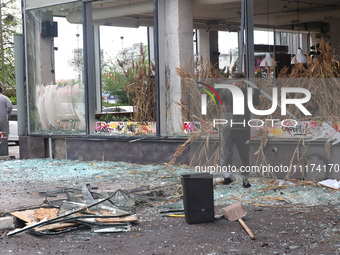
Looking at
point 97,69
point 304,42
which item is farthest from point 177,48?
point 304,42

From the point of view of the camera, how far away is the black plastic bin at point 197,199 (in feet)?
22.9

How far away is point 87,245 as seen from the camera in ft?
20.2

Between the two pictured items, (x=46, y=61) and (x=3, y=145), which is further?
(x=3, y=145)

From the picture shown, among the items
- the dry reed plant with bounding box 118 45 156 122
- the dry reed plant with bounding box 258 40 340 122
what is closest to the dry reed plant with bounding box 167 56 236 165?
the dry reed plant with bounding box 118 45 156 122

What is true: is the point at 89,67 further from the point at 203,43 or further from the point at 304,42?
the point at 304,42

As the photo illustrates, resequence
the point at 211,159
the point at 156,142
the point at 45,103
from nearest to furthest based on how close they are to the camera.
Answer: the point at 211,159 < the point at 156,142 < the point at 45,103

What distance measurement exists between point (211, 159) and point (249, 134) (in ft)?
4.05

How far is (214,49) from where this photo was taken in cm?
1441

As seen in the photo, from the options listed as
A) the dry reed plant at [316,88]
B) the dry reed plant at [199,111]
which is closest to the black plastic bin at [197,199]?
the dry reed plant at [316,88]

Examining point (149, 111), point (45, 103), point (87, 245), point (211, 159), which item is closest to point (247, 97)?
point (211, 159)

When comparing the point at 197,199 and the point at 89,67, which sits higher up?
the point at 89,67

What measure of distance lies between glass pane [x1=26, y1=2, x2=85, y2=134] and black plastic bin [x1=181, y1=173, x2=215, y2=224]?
7.34 metres

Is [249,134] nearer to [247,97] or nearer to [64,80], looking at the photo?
[247,97]

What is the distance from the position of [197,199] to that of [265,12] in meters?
11.5
